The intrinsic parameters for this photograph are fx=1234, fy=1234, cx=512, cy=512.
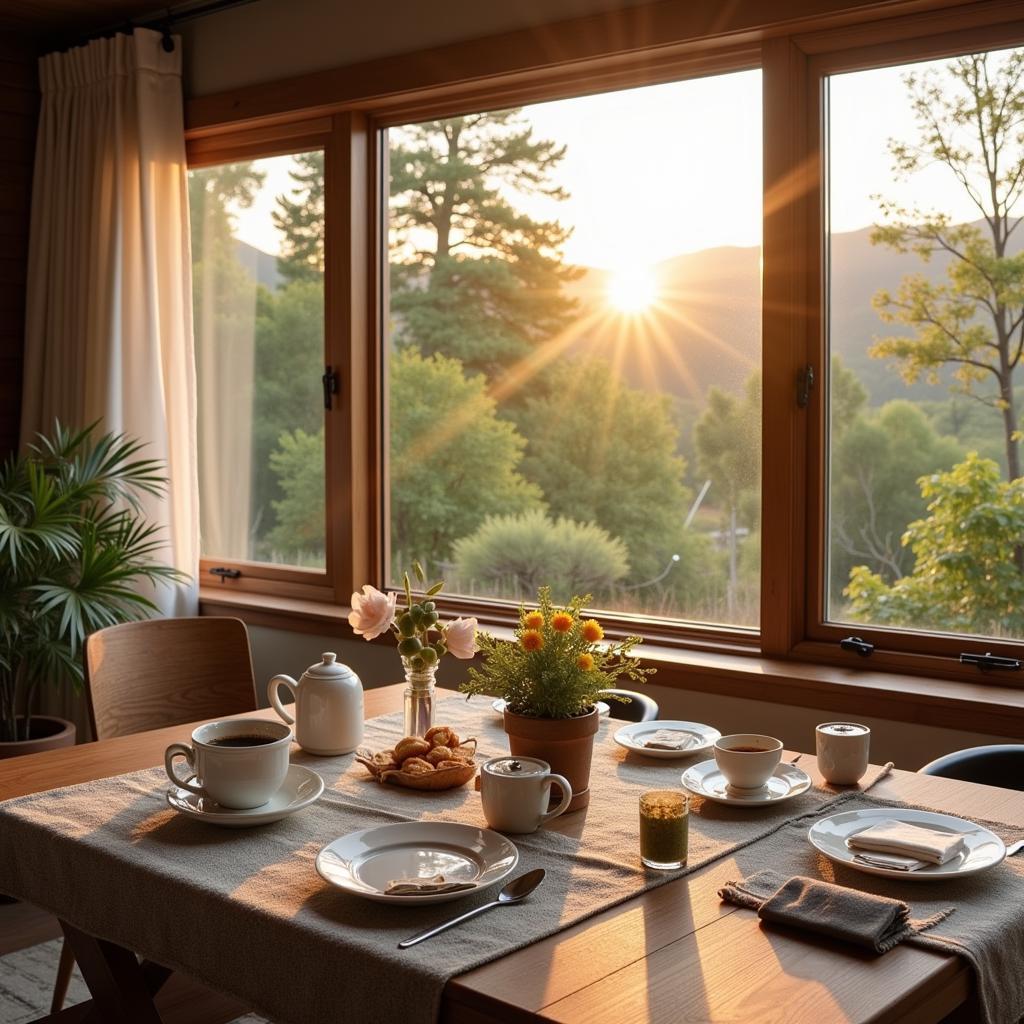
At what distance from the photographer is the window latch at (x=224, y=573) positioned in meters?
4.36

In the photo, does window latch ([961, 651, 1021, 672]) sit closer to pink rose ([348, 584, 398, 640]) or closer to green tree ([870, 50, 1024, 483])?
green tree ([870, 50, 1024, 483])

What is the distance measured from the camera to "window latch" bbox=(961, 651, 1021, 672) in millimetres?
2689

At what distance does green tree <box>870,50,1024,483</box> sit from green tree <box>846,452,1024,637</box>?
54 millimetres

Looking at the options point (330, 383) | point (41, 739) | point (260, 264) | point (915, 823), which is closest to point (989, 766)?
point (915, 823)

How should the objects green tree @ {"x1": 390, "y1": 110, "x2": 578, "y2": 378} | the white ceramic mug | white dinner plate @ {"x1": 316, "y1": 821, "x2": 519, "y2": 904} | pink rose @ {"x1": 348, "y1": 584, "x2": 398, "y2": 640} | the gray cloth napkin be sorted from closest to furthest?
the gray cloth napkin < white dinner plate @ {"x1": 316, "y1": 821, "x2": 519, "y2": 904} < the white ceramic mug < pink rose @ {"x1": 348, "y1": 584, "x2": 398, "y2": 640} < green tree @ {"x1": 390, "y1": 110, "x2": 578, "y2": 378}

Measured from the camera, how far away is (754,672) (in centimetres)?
291

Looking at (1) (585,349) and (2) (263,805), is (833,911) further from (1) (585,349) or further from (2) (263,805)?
(1) (585,349)

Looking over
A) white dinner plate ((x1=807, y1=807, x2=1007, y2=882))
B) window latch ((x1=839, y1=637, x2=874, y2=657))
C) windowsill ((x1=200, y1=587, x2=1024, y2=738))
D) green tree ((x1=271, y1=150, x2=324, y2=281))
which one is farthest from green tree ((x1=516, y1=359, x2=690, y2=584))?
white dinner plate ((x1=807, y1=807, x2=1007, y2=882))

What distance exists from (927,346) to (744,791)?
1470 mm

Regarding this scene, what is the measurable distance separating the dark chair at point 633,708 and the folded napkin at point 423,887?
106 centimetres

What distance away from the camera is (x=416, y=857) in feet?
Result: 4.93

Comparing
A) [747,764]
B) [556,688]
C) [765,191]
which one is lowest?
[747,764]

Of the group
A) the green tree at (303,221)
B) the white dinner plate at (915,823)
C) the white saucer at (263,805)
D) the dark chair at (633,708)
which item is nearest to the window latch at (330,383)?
the green tree at (303,221)

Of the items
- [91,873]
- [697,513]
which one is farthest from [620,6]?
[91,873]
